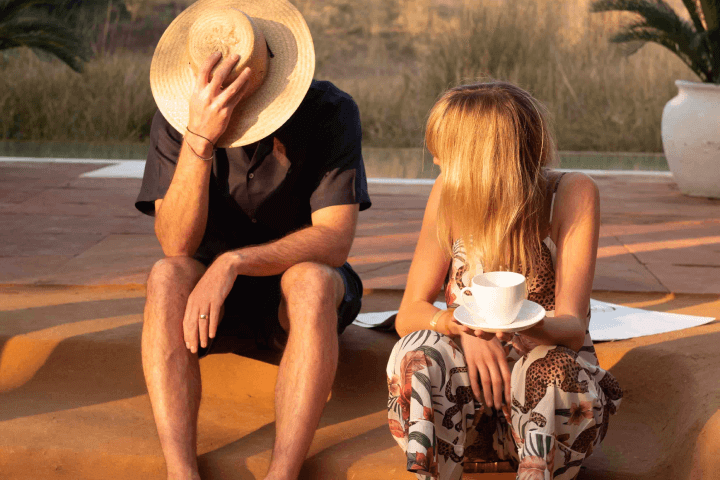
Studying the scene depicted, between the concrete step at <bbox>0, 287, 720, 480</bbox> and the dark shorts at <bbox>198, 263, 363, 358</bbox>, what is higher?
the dark shorts at <bbox>198, 263, 363, 358</bbox>

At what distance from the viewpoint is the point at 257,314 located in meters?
2.24

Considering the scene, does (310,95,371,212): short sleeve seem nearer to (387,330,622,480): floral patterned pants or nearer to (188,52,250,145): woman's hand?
(188,52,250,145): woman's hand

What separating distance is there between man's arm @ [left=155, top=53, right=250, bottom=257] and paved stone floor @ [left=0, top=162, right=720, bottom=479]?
0.47 m

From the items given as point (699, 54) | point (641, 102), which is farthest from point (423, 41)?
point (699, 54)

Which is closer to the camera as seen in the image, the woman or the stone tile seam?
the woman

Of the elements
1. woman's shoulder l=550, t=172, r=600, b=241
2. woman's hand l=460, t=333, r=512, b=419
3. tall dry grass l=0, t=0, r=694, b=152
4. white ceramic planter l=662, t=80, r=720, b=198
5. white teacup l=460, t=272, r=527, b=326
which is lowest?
tall dry grass l=0, t=0, r=694, b=152

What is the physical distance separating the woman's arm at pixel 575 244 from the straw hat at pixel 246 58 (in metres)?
0.66

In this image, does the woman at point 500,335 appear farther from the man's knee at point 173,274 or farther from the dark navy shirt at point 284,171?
the man's knee at point 173,274

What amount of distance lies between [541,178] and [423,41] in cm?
1409

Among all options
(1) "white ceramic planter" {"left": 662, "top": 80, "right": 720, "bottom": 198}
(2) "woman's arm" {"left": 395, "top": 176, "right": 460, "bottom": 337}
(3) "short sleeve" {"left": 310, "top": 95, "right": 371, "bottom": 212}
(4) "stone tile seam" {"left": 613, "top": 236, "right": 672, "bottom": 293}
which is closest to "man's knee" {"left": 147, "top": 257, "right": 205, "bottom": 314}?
(3) "short sleeve" {"left": 310, "top": 95, "right": 371, "bottom": 212}

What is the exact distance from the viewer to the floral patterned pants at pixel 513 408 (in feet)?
5.45

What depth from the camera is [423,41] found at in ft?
51.0

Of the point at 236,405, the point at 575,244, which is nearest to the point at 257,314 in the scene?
the point at 236,405

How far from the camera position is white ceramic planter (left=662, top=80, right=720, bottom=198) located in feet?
17.0
